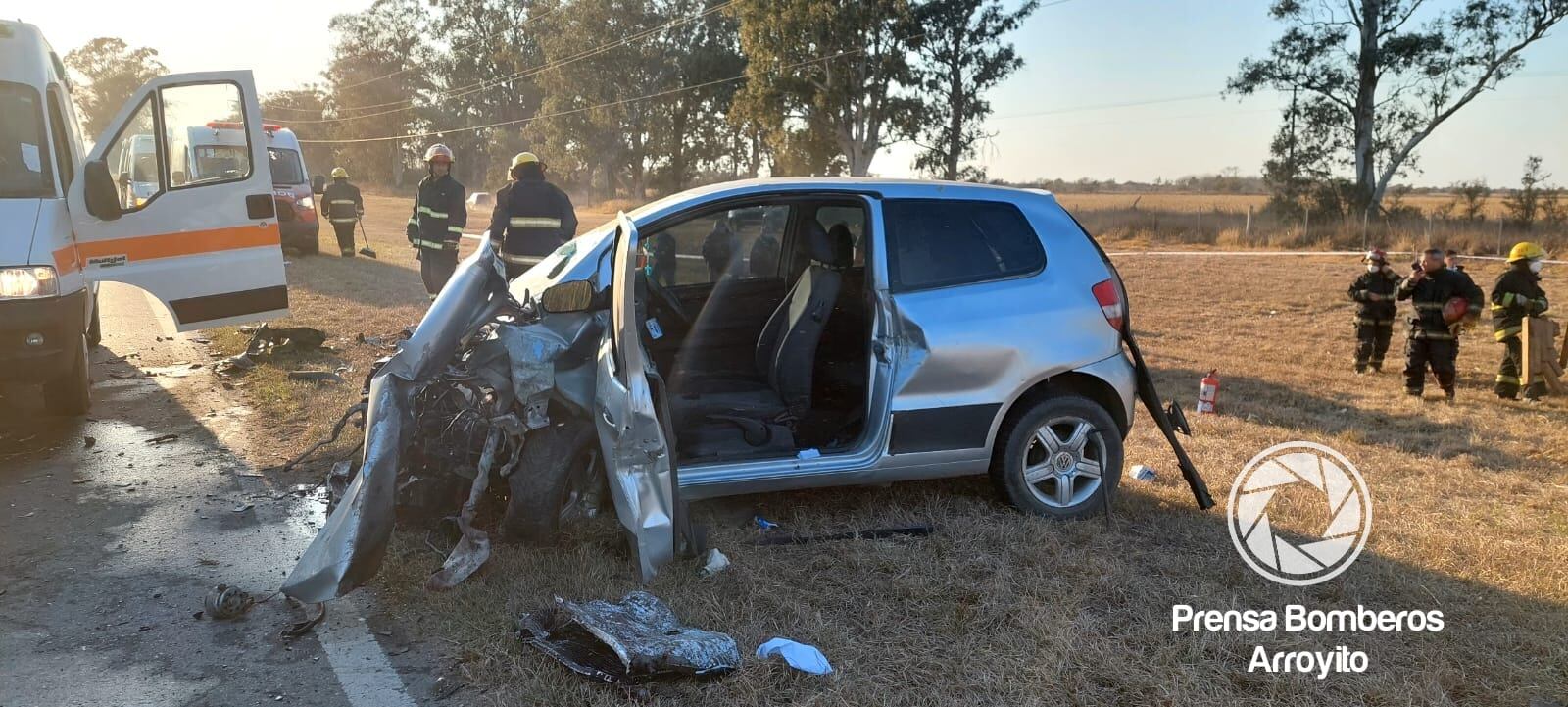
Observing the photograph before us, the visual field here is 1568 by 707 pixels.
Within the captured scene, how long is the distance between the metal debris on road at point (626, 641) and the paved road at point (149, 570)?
0.52 metres

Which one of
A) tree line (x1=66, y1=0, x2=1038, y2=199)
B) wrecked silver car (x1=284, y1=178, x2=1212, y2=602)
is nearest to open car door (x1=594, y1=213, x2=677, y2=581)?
wrecked silver car (x1=284, y1=178, x2=1212, y2=602)

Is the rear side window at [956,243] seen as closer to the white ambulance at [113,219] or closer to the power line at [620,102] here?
the white ambulance at [113,219]

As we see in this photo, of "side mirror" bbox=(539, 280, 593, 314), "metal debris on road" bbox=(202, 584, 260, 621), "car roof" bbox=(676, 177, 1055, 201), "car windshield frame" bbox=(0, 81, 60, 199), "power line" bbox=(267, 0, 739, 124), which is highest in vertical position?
"power line" bbox=(267, 0, 739, 124)

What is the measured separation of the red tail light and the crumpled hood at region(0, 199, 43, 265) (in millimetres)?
5570

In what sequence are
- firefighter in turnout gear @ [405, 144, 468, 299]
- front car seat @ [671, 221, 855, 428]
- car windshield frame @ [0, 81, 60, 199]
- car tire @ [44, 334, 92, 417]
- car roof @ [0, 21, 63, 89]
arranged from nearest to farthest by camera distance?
front car seat @ [671, 221, 855, 428]
car windshield frame @ [0, 81, 60, 199]
car roof @ [0, 21, 63, 89]
car tire @ [44, 334, 92, 417]
firefighter in turnout gear @ [405, 144, 468, 299]

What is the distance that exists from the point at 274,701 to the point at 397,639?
1.61 ft

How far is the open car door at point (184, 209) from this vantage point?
5.92 meters

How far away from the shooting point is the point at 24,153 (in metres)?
5.93

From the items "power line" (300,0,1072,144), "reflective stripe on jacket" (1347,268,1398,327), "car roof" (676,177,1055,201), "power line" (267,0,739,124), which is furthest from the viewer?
"power line" (267,0,739,124)

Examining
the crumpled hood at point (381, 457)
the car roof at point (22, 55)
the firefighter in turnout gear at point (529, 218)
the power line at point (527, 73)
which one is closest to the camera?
the crumpled hood at point (381, 457)

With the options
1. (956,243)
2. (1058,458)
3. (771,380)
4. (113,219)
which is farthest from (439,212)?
(1058,458)

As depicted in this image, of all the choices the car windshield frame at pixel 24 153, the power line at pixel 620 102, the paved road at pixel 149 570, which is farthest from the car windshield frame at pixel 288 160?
the power line at pixel 620 102

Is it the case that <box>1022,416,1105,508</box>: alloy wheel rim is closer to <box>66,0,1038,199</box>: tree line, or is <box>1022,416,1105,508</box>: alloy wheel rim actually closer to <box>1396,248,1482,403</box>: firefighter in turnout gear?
<box>1396,248,1482,403</box>: firefighter in turnout gear

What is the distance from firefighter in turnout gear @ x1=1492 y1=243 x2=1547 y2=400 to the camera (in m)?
8.59
